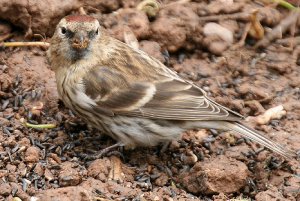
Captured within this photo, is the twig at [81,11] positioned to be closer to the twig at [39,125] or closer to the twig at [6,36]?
the twig at [6,36]

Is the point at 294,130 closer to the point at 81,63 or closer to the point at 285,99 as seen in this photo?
the point at 285,99

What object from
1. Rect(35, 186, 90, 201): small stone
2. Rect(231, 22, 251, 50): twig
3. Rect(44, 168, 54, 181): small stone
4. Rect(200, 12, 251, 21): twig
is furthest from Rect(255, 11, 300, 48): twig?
Rect(35, 186, 90, 201): small stone

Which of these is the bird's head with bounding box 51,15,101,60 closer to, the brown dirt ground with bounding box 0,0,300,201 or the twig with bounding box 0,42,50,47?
the brown dirt ground with bounding box 0,0,300,201

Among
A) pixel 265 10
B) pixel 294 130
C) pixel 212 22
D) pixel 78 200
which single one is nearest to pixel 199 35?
pixel 212 22

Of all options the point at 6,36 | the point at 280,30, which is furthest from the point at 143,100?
the point at 280,30

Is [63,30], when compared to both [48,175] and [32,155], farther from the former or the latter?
[48,175]

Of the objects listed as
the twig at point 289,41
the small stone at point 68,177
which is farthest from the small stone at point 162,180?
the twig at point 289,41
